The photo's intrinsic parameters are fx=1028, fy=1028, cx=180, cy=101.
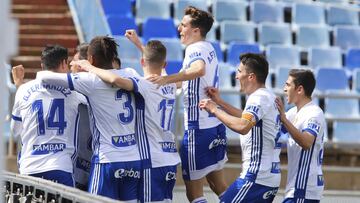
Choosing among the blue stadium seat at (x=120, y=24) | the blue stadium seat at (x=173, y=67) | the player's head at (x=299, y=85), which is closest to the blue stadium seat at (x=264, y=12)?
the blue stadium seat at (x=120, y=24)

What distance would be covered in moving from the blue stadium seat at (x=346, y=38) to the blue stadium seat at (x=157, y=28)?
9.69ft

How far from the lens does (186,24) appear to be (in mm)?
8656

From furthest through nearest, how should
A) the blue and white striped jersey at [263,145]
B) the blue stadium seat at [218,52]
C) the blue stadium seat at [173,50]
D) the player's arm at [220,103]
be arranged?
1. the blue stadium seat at [218,52]
2. the blue stadium seat at [173,50]
3. the player's arm at [220,103]
4. the blue and white striped jersey at [263,145]

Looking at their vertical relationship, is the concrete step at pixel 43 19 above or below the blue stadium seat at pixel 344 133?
above

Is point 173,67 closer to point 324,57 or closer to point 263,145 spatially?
point 324,57

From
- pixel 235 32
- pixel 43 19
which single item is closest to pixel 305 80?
pixel 235 32

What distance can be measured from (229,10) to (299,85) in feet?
29.2

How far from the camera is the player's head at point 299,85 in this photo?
7.89 meters

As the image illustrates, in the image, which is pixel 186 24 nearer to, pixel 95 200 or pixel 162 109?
pixel 162 109

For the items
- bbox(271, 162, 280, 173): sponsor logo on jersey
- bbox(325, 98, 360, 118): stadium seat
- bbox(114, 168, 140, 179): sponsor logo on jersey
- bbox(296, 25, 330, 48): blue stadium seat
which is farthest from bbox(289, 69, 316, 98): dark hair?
bbox(296, 25, 330, 48): blue stadium seat

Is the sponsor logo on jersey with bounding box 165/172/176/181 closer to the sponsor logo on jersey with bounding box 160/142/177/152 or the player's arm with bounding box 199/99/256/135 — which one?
the sponsor logo on jersey with bounding box 160/142/177/152

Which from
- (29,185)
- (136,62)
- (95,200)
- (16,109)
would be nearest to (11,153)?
(136,62)

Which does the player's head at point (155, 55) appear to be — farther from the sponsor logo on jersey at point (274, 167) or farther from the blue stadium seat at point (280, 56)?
the blue stadium seat at point (280, 56)

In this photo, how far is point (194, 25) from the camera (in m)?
8.66
